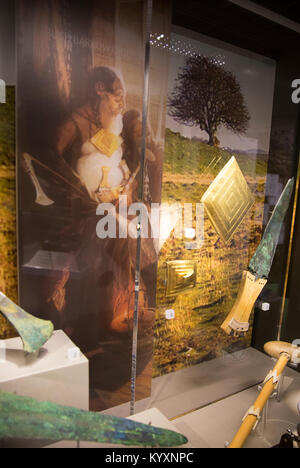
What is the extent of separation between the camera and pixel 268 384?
68.1 inches

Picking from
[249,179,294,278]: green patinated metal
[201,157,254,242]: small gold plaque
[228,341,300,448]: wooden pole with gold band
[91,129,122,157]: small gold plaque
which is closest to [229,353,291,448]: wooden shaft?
[228,341,300,448]: wooden pole with gold band

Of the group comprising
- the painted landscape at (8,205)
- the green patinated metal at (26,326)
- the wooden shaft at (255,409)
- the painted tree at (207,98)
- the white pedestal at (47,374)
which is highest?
the painted tree at (207,98)

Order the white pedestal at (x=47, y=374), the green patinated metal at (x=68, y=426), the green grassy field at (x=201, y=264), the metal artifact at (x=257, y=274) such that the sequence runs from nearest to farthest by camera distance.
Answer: the green patinated metal at (x=68, y=426), the white pedestal at (x=47, y=374), the green grassy field at (x=201, y=264), the metal artifact at (x=257, y=274)

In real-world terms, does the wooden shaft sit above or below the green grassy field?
below

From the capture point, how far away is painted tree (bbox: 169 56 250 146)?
5.30 ft

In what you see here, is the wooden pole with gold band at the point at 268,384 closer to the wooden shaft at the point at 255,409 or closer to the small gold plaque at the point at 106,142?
the wooden shaft at the point at 255,409

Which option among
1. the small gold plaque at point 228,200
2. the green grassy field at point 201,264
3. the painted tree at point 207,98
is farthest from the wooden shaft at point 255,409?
the painted tree at point 207,98

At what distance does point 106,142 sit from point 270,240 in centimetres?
121

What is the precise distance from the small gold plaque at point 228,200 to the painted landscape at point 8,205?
3.13ft

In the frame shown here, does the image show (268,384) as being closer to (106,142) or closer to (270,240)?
(270,240)

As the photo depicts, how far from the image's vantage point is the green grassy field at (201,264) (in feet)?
5.57

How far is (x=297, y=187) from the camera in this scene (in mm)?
2104

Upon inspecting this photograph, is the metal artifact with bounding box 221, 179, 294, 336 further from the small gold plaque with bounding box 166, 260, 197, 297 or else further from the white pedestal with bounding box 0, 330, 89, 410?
the white pedestal with bounding box 0, 330, 89, 410

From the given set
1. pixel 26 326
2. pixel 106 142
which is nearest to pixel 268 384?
pixel 26 326
